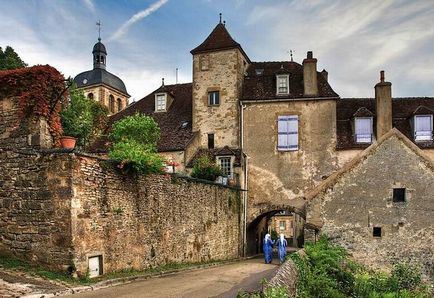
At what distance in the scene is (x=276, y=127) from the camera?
30.7 m

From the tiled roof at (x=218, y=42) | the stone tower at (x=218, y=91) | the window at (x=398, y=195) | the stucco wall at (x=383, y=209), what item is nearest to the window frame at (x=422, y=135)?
the stucco wall at (x=383, y=209)

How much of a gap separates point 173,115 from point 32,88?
792 inches

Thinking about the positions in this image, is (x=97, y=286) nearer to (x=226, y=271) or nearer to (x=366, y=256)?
(x=226, y=271)

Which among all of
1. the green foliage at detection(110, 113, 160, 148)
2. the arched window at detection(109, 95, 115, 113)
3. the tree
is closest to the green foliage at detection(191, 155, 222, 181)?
the green foliage at detection(110, 113, 160, 148)

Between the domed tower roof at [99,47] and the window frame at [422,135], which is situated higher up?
the domed tower roof at [99,47]

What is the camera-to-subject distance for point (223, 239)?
24844mm

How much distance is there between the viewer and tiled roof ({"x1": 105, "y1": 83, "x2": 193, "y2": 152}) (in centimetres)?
3127

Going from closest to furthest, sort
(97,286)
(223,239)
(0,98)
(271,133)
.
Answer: (97,286)
(0,98)
(223,239)
(271,133)

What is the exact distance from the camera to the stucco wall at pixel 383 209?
21.4m

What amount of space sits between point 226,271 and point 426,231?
953 cm

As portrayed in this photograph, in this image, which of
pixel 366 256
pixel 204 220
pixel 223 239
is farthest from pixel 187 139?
A: pixel 366 256

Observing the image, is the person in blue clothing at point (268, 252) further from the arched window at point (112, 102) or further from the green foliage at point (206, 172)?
the arched window at point (112, 102)

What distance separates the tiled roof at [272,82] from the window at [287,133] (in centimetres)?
151

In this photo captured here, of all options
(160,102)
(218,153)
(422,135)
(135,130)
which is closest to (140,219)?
(135,130)
